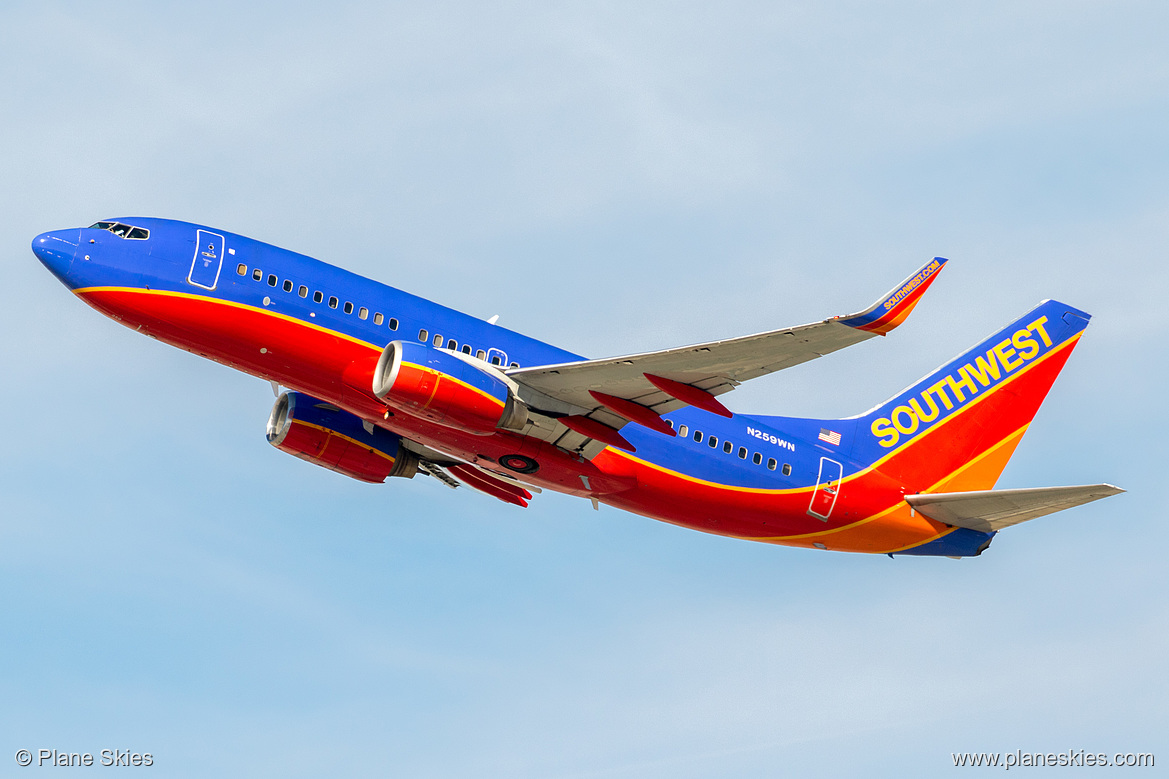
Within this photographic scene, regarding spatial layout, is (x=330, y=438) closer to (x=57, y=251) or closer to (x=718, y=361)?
(x=57, y=251)

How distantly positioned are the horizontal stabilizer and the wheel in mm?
13752

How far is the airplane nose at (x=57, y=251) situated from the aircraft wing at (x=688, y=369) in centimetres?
1289

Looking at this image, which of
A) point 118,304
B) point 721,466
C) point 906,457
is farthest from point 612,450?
point 118,304

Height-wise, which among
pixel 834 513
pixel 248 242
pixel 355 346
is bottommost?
pixel 834 513

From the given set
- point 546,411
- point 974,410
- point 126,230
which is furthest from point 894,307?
point 126,230

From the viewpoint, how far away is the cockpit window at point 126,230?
36688 millimetres

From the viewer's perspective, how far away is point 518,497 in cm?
4675

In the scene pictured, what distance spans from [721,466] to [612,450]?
3.84 metres

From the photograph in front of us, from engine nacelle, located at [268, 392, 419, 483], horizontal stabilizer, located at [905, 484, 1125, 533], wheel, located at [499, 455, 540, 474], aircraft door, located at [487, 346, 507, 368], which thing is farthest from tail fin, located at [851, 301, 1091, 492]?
engine nacelle, located at [268, 392, 419, 483]

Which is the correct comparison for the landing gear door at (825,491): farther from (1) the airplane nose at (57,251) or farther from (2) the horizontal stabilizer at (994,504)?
(1) the airplane nose at (57,251)

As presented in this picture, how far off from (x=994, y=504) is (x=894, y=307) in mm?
15149

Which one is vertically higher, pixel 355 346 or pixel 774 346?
pixel 355 346

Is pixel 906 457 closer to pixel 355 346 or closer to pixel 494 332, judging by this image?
pixel 494 332

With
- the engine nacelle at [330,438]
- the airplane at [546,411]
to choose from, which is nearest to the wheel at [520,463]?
the airplane at [546,411]
